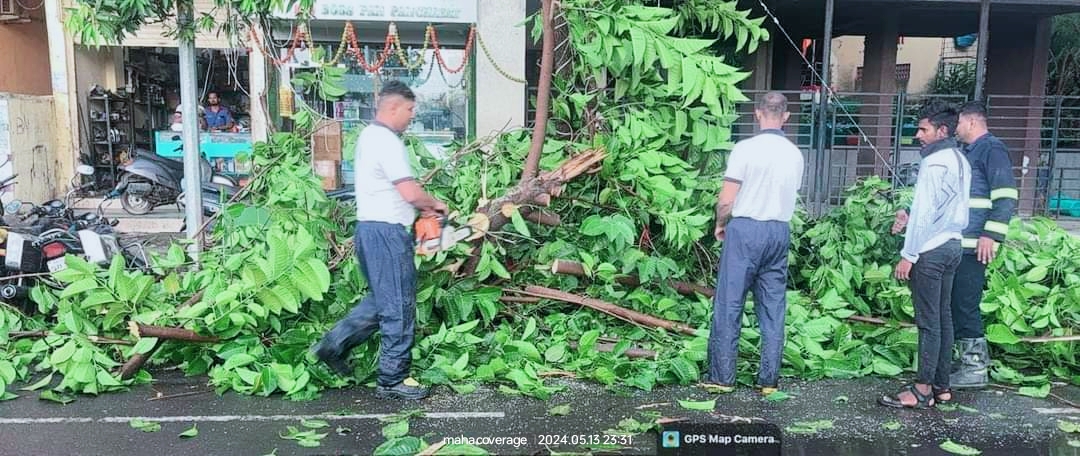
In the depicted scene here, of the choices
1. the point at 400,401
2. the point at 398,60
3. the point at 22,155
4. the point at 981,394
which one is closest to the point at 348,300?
the point at 400,401

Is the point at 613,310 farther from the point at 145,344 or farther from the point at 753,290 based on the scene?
the point at 145,344

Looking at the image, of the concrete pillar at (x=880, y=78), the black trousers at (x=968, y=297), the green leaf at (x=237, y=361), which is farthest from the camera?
the concrete pillar at (x=880, y=78)

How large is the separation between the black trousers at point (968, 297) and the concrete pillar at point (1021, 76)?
329 inches

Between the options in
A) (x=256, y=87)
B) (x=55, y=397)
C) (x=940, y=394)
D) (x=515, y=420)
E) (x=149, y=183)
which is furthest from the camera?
(x=256, y=87)

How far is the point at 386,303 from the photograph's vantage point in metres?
4.46

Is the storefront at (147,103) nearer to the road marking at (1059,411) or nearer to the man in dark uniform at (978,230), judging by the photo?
the man in dark uniform at (978,230)

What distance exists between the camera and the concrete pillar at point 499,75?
9.27 meters

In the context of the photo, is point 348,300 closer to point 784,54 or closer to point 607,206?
point 607,206

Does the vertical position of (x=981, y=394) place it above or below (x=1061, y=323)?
below

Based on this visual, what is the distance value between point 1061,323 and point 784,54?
8.98 metres

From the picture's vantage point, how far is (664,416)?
4.30m

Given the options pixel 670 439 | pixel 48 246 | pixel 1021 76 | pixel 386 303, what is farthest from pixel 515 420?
pixel 1021 76

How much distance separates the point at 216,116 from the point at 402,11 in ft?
14.7

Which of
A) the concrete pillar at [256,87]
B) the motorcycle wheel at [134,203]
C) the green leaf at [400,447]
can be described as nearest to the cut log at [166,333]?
the green leaf at [400,447]
